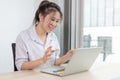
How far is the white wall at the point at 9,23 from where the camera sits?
2.71 m

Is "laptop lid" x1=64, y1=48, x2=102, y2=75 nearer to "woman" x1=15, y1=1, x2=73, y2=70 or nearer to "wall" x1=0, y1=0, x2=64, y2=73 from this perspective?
"woman" x1=15, y1=1, x2=73, y2=70

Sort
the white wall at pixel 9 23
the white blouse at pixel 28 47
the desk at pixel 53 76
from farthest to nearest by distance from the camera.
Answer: the white wall at pixel 9 23 → the white blouse at pixel 28 47 → the desk at pixel 53 76

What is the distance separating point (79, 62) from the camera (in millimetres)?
1457

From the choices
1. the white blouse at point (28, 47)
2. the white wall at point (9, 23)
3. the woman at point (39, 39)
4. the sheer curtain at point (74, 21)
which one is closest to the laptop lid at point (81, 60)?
the woman at point (39, 39)

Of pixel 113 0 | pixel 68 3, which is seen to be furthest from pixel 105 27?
pixel 68 3

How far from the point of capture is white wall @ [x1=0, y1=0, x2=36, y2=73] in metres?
2.71

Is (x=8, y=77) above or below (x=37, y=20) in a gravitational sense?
below

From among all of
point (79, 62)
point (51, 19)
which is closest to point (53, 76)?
point (79, 62)

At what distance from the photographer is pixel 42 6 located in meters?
1.81

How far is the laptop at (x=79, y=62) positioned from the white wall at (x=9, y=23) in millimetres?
1320

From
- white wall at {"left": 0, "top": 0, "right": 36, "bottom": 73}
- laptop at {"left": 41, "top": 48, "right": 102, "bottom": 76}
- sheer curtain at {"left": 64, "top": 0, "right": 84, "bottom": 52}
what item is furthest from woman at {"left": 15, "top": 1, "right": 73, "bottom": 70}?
sheer curtain at {"left": 64, "top": 0, "right": 84, "bottom": 52}

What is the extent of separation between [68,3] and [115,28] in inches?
30.7

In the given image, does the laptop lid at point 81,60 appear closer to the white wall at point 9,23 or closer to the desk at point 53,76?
the desk at point 53,76

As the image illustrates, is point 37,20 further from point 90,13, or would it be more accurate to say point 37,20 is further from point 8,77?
point 90,13
